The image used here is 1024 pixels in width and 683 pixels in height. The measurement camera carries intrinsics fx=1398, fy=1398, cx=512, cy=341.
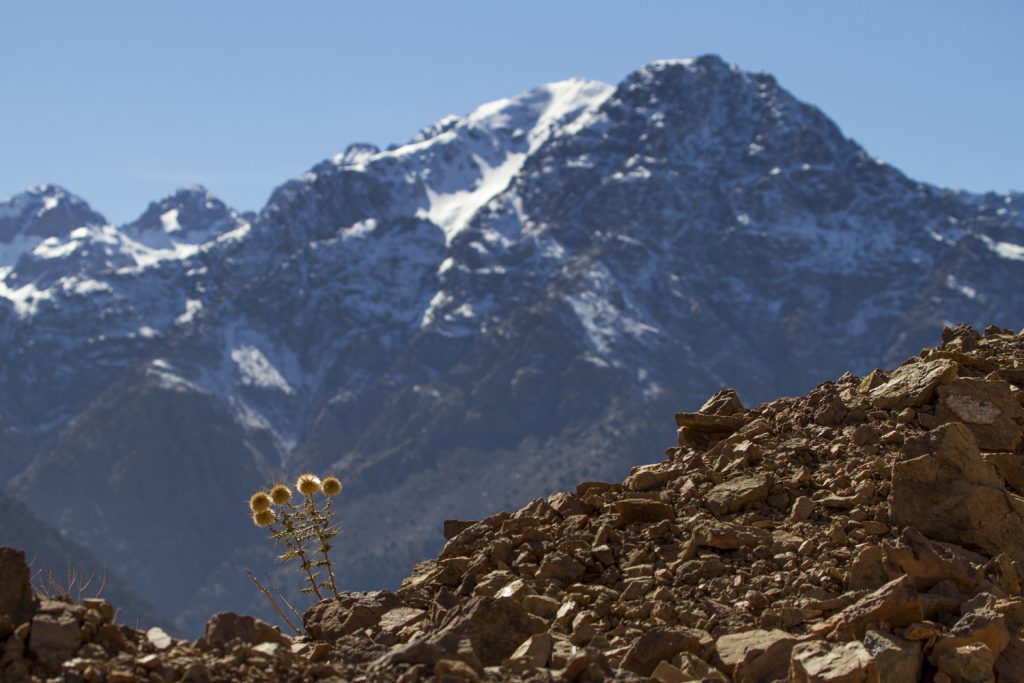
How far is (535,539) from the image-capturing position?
59.1ft

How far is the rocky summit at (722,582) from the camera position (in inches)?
502

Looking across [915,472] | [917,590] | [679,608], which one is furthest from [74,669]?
[915,472]

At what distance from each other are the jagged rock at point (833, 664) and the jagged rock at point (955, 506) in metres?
3.83

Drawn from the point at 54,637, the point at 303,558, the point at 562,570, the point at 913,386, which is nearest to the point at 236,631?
the point at 54,637

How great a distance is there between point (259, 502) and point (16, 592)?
6.79m

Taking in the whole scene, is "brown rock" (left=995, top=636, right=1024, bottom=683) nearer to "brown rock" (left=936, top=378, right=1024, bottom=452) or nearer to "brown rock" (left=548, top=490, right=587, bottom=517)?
"brown rock" (left=936, top=378, right=1024, bottom=452)

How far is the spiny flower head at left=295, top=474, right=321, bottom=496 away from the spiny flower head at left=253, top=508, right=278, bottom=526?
522 millimetres

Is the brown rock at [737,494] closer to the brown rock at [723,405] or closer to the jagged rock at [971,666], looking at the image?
the brown rock at [723,405]

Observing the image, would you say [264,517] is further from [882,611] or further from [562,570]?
[882,611]

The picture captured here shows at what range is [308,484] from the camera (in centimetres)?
1934

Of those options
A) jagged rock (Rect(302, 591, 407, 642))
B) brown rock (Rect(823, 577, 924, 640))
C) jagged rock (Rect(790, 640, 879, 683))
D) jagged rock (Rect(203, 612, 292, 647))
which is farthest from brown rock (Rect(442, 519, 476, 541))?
jagged rock (Rect(790, 640, 879, 683))

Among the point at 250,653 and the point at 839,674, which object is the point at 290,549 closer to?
the point at 250,653

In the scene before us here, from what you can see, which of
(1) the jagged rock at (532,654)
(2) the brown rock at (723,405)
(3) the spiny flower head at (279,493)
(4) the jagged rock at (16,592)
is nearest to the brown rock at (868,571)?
(1) the jagged rock at (532,654)

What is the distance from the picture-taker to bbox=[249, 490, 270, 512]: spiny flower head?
19.3 m
